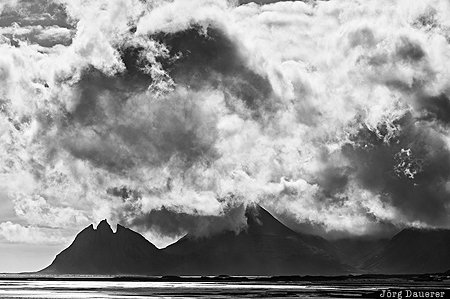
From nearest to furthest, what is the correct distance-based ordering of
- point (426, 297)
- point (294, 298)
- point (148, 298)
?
point (426, 297) < point (294, 298) < point (148, 298)

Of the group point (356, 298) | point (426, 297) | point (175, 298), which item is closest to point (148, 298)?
point (175, 298)

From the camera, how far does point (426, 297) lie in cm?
15925

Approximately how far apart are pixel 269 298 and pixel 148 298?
33.8 metres

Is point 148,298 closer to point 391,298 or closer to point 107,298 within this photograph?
point 107,298

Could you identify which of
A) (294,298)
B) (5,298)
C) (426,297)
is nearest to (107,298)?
(5,298)

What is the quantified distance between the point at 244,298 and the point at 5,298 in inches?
2468

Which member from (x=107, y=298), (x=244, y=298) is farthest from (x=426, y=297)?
(x=107, y=298)

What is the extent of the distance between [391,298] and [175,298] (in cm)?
5604

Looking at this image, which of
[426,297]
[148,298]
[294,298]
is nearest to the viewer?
[426,297]

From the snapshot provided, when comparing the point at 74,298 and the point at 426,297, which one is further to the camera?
the point at 74,298

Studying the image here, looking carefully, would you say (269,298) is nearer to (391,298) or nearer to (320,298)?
(320,298)

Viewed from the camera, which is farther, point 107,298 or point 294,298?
point 107,298

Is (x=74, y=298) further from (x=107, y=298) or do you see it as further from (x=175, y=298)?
(x=175, y=298)

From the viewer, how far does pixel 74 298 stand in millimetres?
194500
